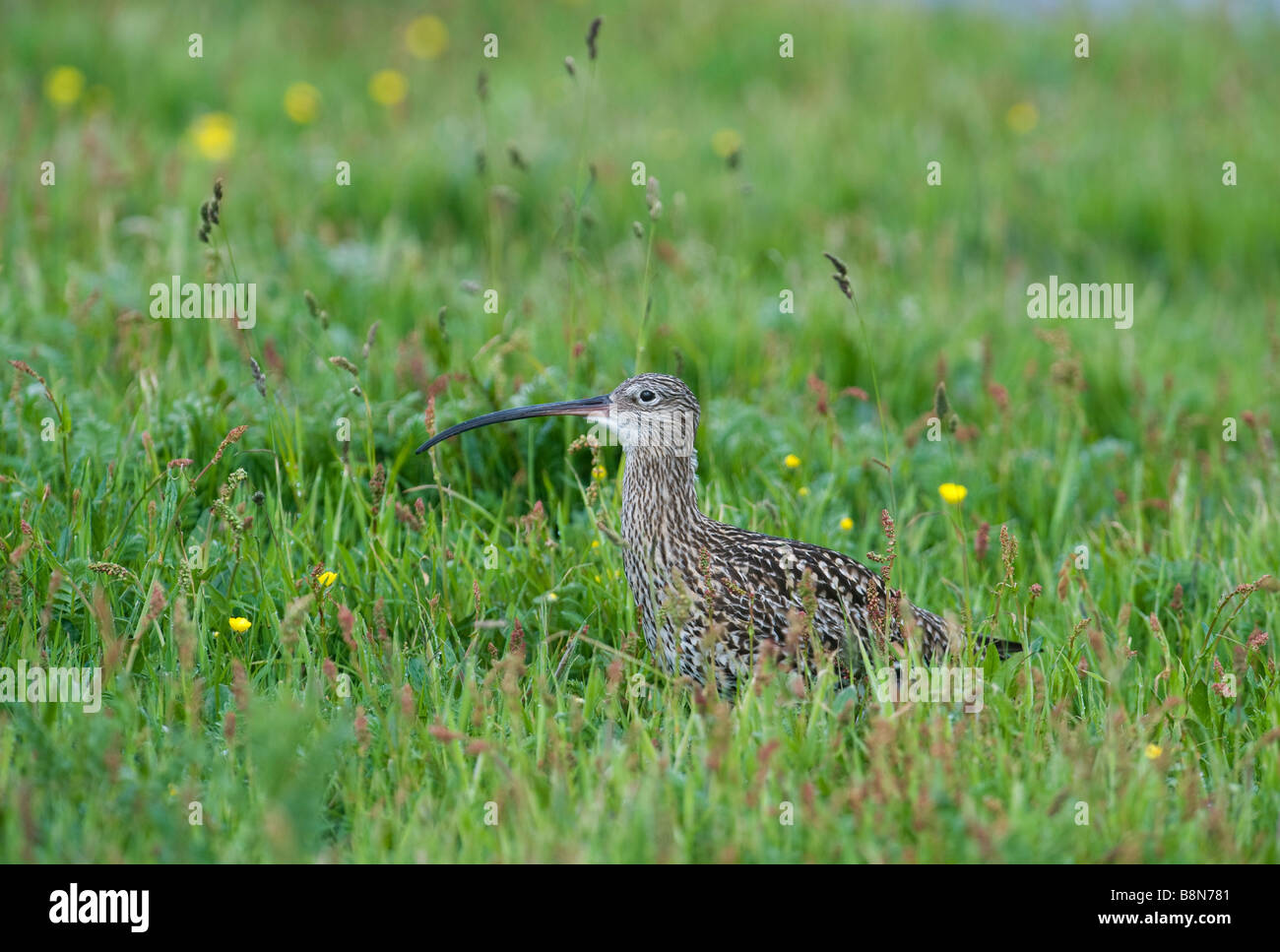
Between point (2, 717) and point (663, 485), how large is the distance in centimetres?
208

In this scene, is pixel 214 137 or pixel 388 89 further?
pixel 388 89

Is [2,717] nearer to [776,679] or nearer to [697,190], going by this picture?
[776,679]

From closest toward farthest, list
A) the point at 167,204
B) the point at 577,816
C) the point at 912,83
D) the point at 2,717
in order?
the point at 577,816, the point at 2,717, the point at 167,204, the point at 912,83

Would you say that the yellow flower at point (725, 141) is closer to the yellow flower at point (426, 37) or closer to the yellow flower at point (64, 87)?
the yellow flower at point (426, 37)

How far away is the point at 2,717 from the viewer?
147 inches

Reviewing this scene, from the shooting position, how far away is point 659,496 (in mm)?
4562

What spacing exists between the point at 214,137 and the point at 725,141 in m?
3.42

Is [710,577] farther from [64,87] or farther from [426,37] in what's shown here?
[426,37]

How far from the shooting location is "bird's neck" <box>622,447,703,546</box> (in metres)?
4.55

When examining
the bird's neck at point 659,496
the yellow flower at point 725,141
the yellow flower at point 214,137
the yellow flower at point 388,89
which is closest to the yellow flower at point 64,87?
the yellow flower at point 214,137

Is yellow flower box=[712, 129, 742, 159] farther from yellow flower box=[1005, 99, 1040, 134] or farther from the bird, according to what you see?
the bird

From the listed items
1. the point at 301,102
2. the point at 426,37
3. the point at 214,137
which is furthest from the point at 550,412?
the point at 426,37

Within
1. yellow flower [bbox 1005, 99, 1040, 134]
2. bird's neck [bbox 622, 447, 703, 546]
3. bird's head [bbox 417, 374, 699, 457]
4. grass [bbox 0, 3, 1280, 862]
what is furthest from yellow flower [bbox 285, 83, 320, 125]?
bird's neck [bbox 622, 447, 703, 546]
